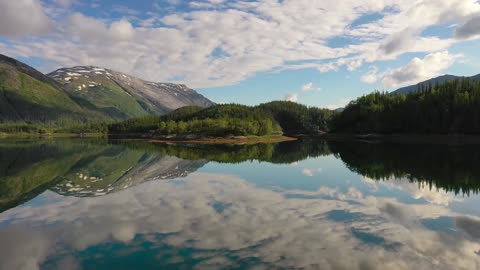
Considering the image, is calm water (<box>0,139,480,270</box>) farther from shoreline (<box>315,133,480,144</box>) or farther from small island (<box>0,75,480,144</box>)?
small island (<box>0,75,480,144</box>)

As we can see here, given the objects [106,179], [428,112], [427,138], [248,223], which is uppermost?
[428,112]

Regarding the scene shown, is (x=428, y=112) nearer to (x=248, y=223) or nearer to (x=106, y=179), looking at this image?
(x=106, y=179)

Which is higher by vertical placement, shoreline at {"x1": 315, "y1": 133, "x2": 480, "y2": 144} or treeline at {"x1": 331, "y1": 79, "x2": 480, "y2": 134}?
treeline at {"x1": 331, "y1": 79, "x2": 480, "y2": 134}

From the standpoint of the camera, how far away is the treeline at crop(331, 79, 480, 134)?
9094 centimetres

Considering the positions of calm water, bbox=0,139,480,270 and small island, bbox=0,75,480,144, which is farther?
small island, bbox=0,75,480,144

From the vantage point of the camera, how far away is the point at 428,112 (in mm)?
101438

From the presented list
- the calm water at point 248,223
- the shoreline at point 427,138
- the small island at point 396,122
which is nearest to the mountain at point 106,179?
the calm water at point 248,223

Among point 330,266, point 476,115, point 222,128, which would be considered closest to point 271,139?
point 222,128

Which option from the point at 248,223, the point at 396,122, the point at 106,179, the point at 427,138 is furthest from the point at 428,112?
the point at 248,223

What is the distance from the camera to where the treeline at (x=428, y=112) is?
9094 cm

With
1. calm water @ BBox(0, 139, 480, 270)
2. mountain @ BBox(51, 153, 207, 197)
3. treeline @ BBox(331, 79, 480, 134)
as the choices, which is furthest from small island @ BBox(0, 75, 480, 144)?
mountain @ BBox(51, 153, 207, 197)

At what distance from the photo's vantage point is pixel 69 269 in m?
13.4

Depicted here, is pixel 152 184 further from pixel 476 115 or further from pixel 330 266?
pixel 476 115

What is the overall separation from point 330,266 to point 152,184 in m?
26.2
